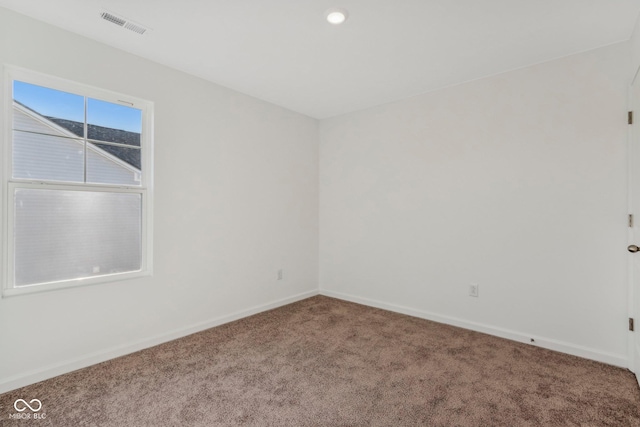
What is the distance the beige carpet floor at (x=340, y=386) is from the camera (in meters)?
1.76

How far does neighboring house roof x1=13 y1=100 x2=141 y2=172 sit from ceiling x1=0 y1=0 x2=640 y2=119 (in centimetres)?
65

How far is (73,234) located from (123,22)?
1569 mm

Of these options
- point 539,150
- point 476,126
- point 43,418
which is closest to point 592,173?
point 539,150

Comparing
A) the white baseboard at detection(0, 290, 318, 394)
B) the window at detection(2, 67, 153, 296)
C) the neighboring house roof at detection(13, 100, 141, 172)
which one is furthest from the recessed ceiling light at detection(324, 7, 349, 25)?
the white baseboard at detection(0, 290, 318, 394)

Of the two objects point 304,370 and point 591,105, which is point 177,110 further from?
point 591,105

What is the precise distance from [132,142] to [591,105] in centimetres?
376

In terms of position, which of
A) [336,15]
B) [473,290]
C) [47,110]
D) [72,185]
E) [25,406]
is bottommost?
[25,406]

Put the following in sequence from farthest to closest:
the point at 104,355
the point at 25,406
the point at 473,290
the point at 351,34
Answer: the point at 473,290, the point at 104,355, the point at 351,34, the point at 25,406

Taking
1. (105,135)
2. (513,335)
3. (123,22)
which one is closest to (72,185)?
(105,135)

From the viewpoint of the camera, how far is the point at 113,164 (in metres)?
2.52

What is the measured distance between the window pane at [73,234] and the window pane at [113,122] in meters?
0.46

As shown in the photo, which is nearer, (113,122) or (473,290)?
(113,122)

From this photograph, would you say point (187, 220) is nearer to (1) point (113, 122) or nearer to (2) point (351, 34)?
(1) point (113, 122)

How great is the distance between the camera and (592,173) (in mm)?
2447
